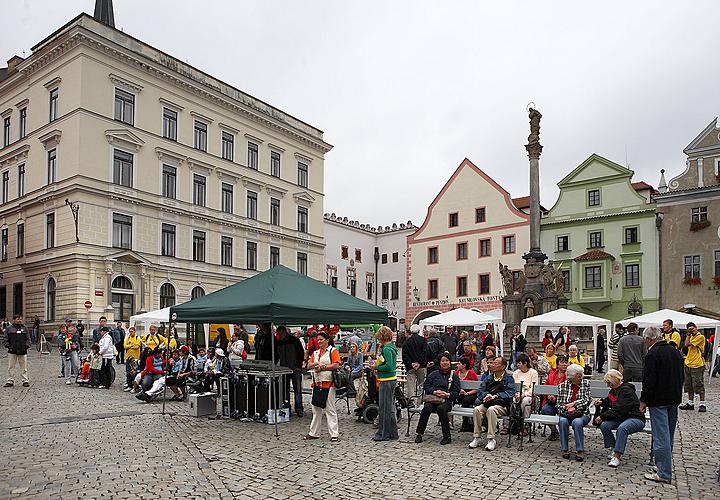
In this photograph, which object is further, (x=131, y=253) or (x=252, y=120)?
(x=252, y=120)

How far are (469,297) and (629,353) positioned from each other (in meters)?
37.5

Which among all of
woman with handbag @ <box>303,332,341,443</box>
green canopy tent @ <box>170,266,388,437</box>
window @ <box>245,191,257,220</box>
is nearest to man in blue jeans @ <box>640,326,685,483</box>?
woman with handbag @ <box>303,332,341,443</box>

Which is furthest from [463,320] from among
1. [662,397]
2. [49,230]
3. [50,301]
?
[49,230]

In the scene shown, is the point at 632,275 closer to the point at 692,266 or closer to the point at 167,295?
the point at 692,266

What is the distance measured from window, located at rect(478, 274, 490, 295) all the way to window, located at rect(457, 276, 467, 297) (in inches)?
51.2

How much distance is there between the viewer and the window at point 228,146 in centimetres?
4519

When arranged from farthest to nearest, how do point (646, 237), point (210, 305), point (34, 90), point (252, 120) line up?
point (252, 120) → point (646, 237) → point (34, 90) → point (210, 305)

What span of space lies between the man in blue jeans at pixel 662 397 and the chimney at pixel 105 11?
4776cm

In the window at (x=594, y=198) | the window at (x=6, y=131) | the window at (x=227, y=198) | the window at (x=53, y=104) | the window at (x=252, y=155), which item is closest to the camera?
the window at (x=53, y=104)

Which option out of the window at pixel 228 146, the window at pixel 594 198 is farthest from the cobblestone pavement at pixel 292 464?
the window at pixel 594 198

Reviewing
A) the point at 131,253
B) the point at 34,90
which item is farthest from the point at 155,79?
the point at 131,253

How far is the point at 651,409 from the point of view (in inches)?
334

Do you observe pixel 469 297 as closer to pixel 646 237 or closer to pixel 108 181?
pixel 646 237

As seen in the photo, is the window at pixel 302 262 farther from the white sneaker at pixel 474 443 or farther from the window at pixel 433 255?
the white sneaker at pixel 474 443
